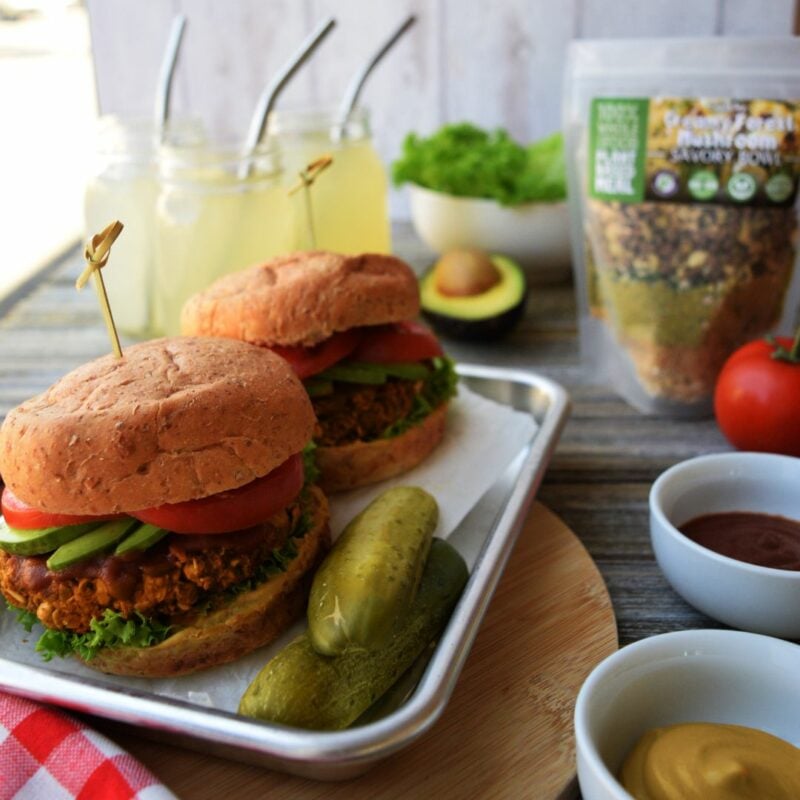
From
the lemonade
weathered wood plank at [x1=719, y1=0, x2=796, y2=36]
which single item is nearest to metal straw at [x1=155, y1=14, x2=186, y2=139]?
the lemonade

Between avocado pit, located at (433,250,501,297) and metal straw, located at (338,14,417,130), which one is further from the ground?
metal straw, located at (338,14,417,130)

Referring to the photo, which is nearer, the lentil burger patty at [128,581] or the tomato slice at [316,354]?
the lentil burger patty at [128,581]

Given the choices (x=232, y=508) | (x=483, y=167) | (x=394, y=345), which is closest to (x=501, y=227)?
(x=483, y=167)

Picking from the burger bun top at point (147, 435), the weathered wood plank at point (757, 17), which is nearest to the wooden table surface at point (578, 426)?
the burger bun top at point (147, 435)

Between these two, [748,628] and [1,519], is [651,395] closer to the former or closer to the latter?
[748,628]

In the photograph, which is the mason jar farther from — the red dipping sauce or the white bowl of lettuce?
the red dipping sauce

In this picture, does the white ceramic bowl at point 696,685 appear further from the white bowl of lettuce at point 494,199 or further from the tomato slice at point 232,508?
the white bowl of lettuce at point 494,199

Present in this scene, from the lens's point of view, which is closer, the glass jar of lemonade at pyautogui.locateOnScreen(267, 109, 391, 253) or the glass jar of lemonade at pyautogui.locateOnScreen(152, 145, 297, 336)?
the glass jar of lemonade at pyautogui.locateOnScreen(152, 145, 297, 336)
